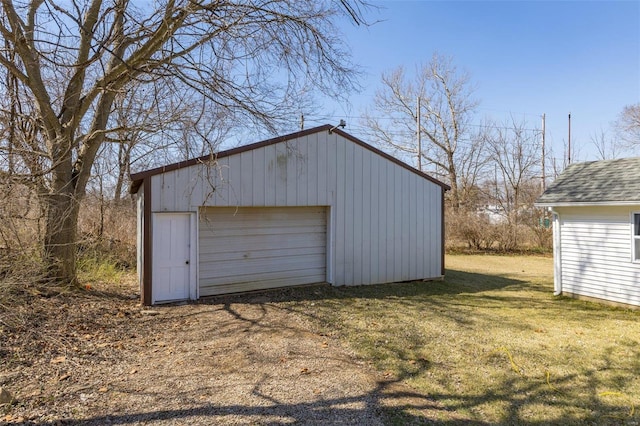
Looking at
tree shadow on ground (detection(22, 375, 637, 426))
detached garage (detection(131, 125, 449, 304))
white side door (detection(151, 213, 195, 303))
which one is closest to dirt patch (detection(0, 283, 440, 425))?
tree shadow on ground (detection(22, 375, 637, 426))

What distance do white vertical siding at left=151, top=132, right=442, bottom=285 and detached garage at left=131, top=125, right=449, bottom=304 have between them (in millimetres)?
26

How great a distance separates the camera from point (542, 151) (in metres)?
24.4

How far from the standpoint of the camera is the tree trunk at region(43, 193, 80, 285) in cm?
709

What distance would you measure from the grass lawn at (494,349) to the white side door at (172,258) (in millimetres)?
2381

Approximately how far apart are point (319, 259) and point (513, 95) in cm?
1488

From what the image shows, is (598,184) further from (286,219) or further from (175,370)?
(175,370)

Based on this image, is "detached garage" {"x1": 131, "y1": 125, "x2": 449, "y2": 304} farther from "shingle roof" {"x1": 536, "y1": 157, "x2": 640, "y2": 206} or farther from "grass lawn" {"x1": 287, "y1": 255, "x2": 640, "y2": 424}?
"shingle roof" {"x1": 536, "y1": 157, "x2": 640, "y2": 206}

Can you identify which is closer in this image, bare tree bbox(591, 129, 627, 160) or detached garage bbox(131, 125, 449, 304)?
detached garage bbox(131, 125, 449, 304)

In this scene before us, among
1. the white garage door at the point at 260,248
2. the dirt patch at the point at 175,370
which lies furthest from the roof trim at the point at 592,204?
the dirt patch at the point at 175,370

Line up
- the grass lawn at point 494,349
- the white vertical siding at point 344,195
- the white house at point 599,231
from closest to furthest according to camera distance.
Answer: the grass lawn at point 494,349, the white vertical siding at point 344,195, the white house at point 599,231

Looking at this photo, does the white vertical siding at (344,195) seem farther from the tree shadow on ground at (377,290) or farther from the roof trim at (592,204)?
the roof trim at (592,204)

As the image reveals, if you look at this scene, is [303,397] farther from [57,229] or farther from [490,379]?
[57,229]

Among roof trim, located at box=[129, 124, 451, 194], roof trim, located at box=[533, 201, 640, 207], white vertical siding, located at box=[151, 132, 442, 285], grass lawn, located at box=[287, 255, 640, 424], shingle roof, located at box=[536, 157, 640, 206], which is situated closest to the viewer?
grass lawn, located at box=[287, 255, 640, 424]

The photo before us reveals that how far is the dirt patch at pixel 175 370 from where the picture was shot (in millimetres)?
3389
